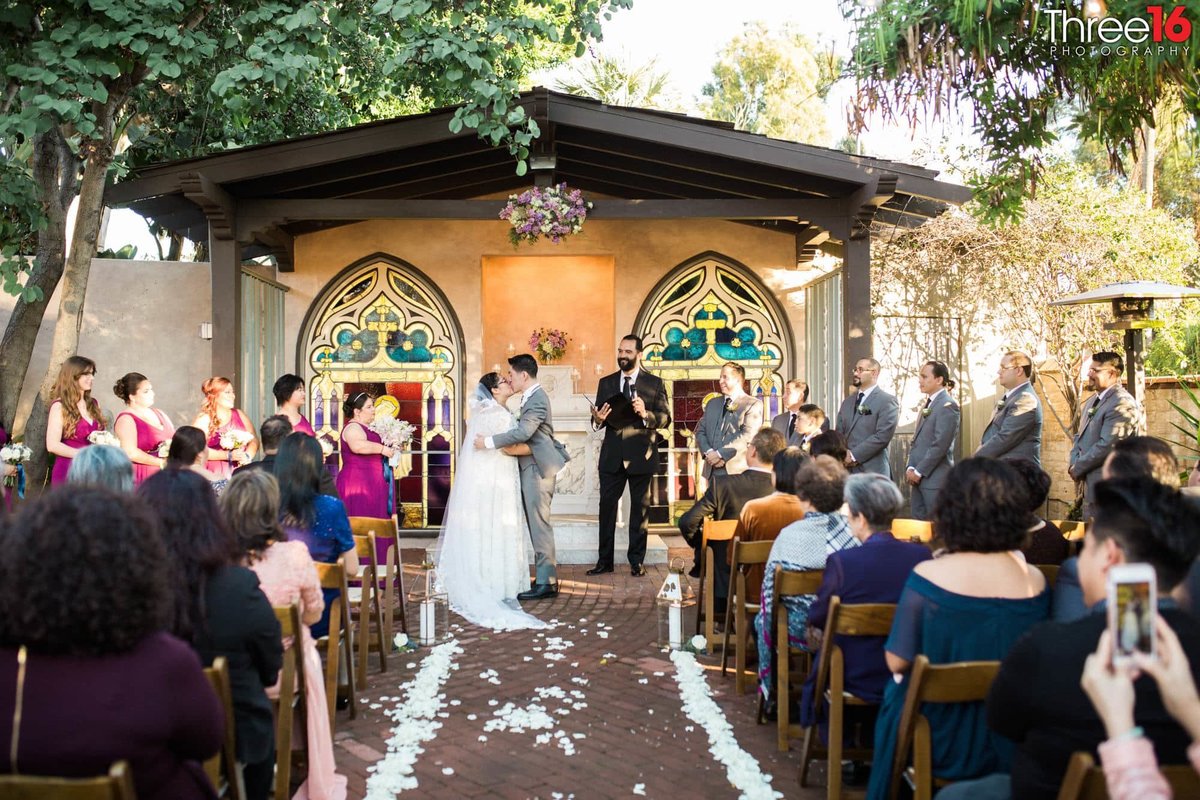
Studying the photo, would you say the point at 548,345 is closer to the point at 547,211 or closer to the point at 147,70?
the point at 547,211

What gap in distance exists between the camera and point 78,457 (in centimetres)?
398

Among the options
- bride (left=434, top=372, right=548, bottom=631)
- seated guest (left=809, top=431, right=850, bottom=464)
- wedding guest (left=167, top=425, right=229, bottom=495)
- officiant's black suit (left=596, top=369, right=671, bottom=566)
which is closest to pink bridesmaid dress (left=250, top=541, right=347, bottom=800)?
wedding guest (left=167, top=425, right=229, bottom=495)

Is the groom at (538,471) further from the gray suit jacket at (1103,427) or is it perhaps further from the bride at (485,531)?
the gray suit jacket at (1103,427)

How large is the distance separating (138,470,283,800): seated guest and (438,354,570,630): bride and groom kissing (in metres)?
3.99

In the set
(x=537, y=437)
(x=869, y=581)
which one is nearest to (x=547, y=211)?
(x=537, y=437)

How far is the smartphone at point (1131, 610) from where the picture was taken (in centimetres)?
173

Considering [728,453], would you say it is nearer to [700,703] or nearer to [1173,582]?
[700,703]

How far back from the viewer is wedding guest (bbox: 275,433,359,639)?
493 cm

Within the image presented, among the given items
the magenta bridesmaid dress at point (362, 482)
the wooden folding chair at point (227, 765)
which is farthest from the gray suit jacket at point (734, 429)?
the wooden folding chair at point (227, 765)

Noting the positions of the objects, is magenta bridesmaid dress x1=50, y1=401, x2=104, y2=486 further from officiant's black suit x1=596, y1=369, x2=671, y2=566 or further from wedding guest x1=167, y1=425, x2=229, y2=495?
officiant's black suit x1=596, y1=369, x2=671, y2=566

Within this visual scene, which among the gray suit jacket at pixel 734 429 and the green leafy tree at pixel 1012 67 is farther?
the gray suit jacket at pixel 734 429

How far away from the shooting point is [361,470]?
7.57 metres

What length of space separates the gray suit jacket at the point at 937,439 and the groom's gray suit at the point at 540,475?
9.81 feet

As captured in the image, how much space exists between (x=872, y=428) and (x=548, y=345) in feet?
16.9
